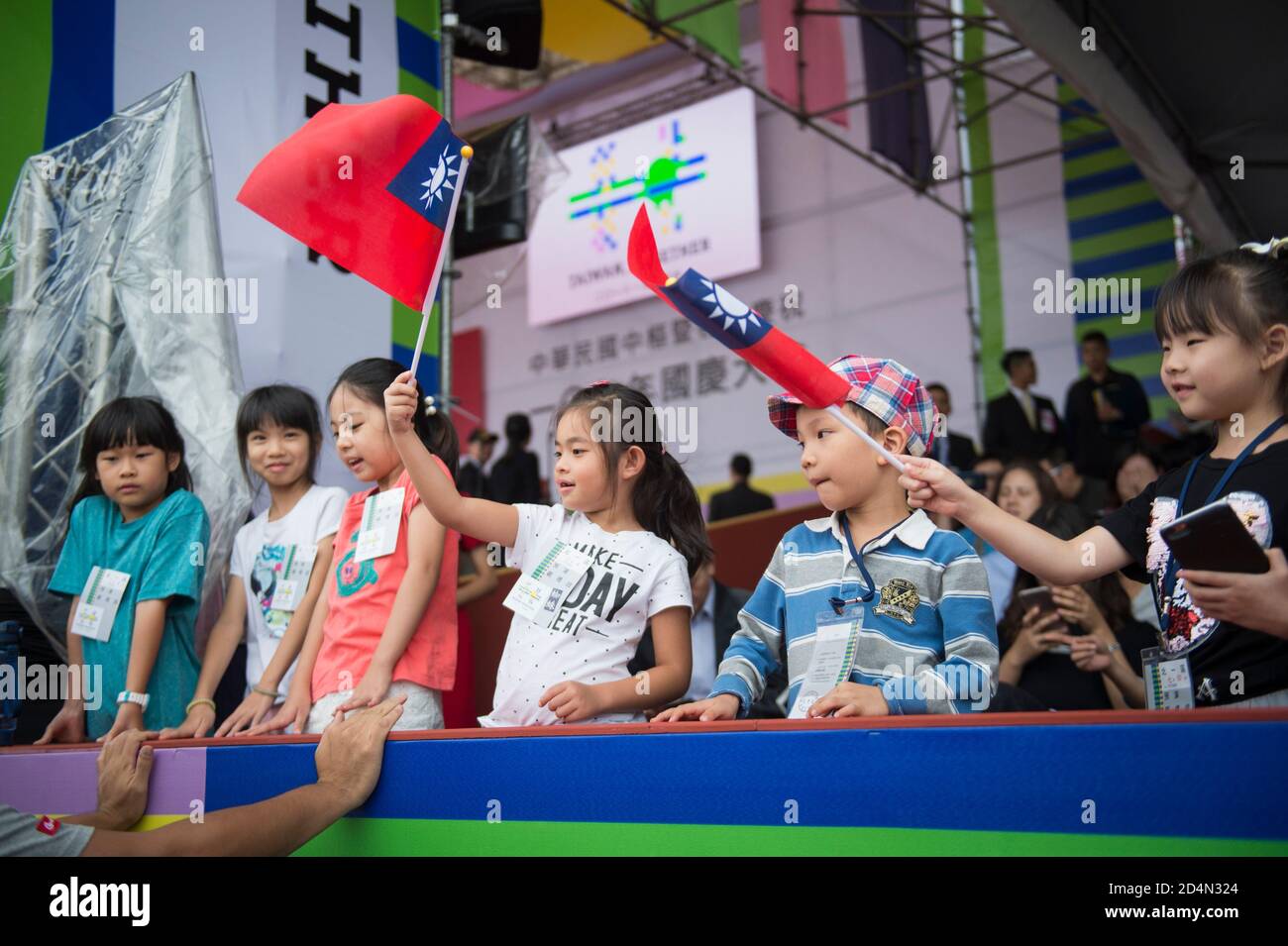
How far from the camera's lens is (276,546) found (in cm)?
310

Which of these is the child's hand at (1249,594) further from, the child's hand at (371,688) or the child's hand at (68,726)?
the child's hand at (68,726)

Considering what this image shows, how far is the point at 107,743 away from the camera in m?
2.28

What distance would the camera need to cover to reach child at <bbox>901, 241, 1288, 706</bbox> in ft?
5.81

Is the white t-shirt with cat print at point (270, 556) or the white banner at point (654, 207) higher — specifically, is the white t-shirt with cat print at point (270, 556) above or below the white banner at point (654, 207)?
below

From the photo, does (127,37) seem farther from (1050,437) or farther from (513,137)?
(1050,437)

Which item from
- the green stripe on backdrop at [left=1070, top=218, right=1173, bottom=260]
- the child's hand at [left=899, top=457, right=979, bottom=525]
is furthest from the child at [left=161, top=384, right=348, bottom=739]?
the green stripe on backdrop at [left=1070, top=218, right=1173, bottom=260]

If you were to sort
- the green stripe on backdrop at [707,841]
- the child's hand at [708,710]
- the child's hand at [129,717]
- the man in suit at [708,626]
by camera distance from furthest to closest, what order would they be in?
the man in suit at [708,626], the child's hand at [129,717], the child's hand at [708,710], the green stripe on backdrop at [707,841]

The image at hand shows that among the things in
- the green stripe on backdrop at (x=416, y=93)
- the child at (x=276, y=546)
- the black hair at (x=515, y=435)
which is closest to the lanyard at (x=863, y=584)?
the child at (x=276, y=546)

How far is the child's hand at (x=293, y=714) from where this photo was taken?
266 centimetres

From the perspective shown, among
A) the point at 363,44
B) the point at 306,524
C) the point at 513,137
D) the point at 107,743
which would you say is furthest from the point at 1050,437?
the point at 107,743

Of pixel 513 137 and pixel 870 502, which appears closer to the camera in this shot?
pixel 870 502

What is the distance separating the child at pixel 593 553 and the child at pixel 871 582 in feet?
0.71
